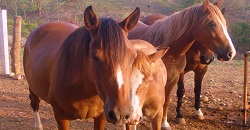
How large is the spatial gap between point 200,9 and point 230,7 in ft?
97.7

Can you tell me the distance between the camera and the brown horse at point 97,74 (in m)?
2.01

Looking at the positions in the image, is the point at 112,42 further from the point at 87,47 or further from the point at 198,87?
the point at 198,87

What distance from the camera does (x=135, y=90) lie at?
2223mm

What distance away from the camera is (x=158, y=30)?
13.6 feet

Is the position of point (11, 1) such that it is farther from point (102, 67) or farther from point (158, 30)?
point (102, 67)

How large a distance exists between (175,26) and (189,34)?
211 millimetres

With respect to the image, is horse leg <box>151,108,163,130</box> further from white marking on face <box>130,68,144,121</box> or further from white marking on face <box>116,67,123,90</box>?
white marking on face <box>116,67,123,90</box>

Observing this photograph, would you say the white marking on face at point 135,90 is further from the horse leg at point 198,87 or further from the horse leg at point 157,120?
the horse leg at point 198,87

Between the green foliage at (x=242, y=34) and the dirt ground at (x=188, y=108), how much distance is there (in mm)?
13527

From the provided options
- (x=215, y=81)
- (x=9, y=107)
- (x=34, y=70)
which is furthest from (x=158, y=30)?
(x=215, y=81)

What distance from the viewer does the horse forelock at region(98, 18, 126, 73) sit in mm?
2018

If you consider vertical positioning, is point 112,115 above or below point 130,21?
below

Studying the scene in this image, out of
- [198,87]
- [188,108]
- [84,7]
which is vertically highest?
[198,87]

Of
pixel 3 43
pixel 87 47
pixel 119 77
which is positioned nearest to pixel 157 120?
pixel 87 47
